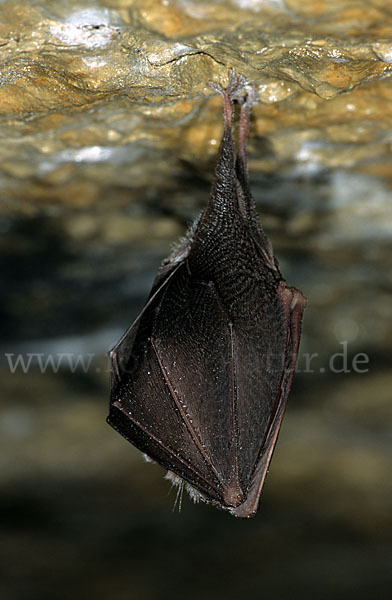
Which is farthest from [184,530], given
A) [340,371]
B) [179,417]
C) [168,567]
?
[179,417]

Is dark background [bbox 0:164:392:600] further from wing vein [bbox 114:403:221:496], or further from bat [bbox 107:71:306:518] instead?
wing vein [bbox 114:403:221:496]

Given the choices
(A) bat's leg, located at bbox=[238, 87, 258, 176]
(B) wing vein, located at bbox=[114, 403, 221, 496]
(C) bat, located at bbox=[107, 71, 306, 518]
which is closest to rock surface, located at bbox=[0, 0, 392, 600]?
(A) bat's leg, located at bbox=[238, 87, 258, 176]

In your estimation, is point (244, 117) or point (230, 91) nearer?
point (230, 91)

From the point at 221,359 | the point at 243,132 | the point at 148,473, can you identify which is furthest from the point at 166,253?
the point at 148,473

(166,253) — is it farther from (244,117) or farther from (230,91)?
(230,91)

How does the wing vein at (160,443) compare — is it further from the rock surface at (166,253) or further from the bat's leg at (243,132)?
the rock surface at (166,253)

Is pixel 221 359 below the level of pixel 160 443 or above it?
above

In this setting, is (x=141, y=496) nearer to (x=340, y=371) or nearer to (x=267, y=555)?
(x=267, y=555)

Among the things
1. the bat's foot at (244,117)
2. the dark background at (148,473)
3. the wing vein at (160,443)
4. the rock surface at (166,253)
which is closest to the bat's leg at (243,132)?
the bat's foot at (244,117)
